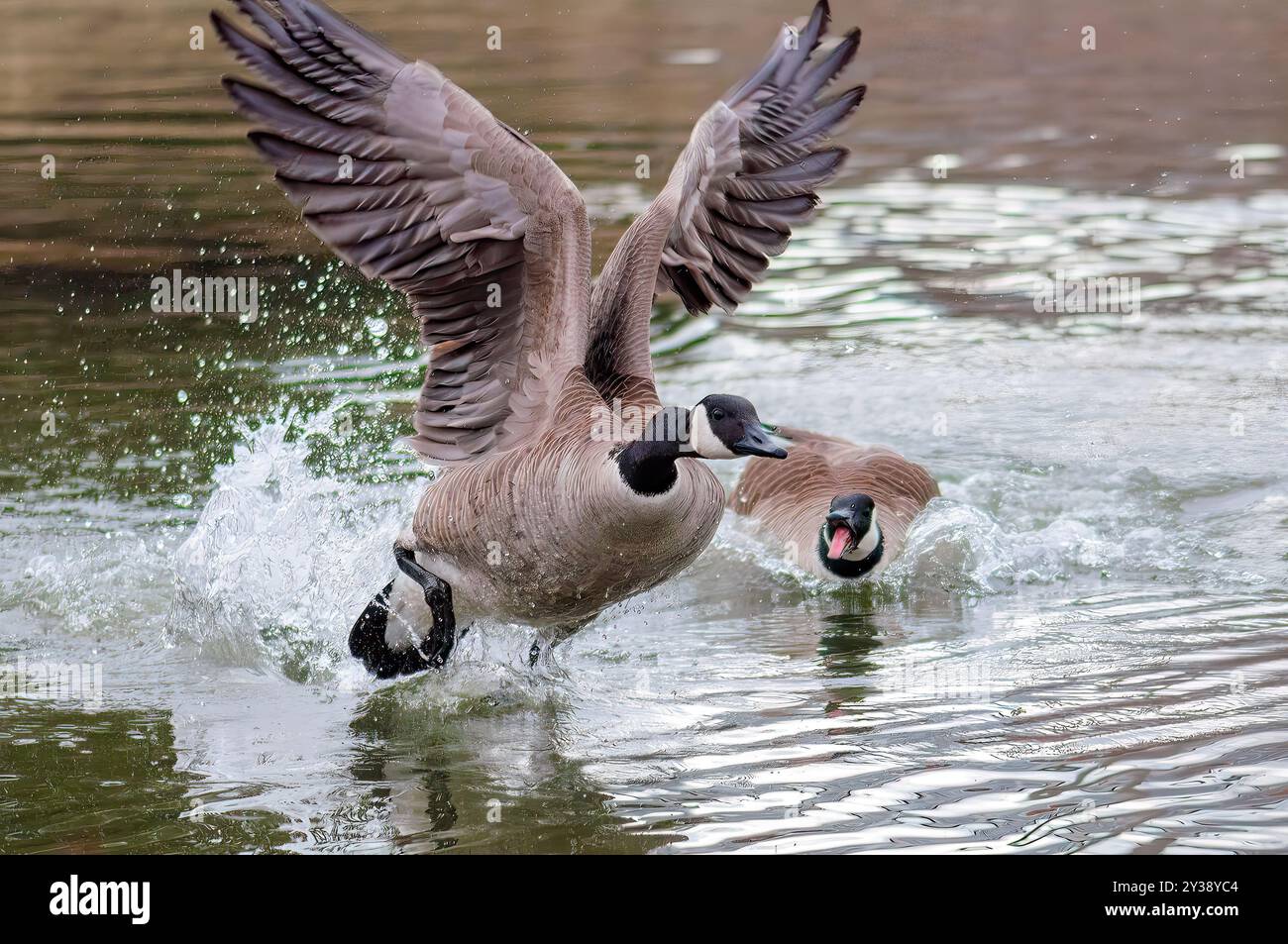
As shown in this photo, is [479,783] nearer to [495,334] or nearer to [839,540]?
[495,334]

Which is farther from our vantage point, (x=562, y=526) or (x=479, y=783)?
(x=562, y=526)

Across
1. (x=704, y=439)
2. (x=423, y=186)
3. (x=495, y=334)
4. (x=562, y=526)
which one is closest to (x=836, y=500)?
(x=495, y=334)

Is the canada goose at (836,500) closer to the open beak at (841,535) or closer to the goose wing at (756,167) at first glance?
the open beak at (841,535)

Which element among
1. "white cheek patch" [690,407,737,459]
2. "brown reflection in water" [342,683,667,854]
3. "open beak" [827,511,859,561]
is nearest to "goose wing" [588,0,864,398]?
Result: "open beak" [827,511,859,561]

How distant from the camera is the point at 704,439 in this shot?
5367 mm

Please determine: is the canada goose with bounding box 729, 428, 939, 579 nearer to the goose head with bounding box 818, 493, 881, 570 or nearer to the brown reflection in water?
the goose head with bounding box 818, 493, 881, 570

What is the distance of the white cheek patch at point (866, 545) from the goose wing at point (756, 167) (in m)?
1.37

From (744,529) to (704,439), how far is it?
3917 mm

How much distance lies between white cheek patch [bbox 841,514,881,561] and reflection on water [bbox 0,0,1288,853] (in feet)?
0.77

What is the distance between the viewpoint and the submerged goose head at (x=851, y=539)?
8.02 metres

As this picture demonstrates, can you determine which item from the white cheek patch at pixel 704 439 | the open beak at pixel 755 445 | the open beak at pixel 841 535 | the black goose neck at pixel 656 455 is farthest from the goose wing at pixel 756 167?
the open beak at pixel 755 445

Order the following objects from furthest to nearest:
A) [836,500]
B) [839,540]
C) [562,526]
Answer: [836,500] → [839,540] → [562,526]

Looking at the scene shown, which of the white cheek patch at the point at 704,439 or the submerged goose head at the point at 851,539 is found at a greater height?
the white cheek patch at the point at 704,439
